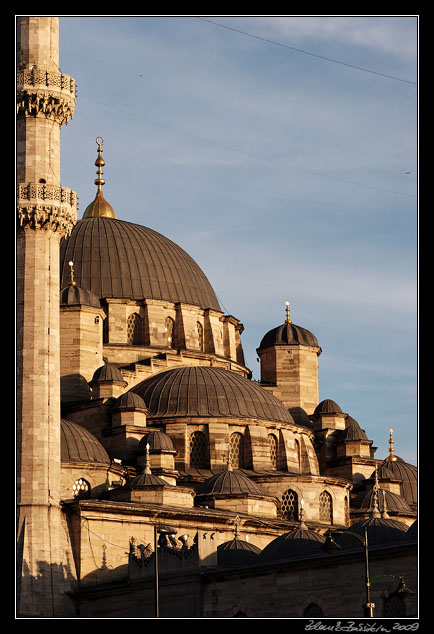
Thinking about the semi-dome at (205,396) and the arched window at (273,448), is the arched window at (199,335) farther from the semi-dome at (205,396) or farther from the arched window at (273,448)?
the arched window at (273,448)

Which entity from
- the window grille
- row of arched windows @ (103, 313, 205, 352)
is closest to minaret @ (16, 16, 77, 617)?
the window grille

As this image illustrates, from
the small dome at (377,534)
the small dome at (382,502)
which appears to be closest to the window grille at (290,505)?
the small dome at (382,502)

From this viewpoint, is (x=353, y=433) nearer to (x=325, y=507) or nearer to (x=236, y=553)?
(x=325, y=507)

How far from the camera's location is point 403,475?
65.9 m

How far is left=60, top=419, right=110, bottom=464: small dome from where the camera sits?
176ft

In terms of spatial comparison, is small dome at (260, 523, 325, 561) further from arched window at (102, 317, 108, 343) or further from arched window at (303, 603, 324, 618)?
arched window at (102, 317, 108, 343)

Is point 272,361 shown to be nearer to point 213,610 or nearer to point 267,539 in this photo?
point 267,539

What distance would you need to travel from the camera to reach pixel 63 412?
59750 millimetres

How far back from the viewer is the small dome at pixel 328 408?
66.0 metres

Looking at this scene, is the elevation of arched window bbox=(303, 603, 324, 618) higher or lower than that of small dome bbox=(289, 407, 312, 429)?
lower

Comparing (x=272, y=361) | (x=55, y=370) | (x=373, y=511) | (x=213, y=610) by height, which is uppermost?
(x=272, y=361)

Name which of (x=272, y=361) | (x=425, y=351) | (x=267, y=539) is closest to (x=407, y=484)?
(x=272, y=361)

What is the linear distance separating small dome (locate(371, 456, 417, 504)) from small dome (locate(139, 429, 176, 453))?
1115cm

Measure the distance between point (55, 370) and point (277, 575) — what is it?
28.6 ft
